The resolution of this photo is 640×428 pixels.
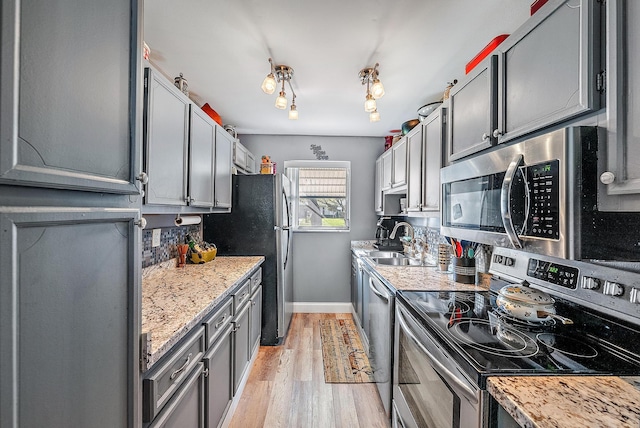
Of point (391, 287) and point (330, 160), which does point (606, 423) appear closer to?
point (391, 287)

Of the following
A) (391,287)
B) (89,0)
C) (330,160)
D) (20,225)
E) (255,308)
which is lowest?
(255,308)

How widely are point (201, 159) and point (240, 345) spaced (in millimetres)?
1384

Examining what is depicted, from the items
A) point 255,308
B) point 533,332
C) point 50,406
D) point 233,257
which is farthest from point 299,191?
point 50,406

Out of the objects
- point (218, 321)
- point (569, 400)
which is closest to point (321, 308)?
point (218, 321)

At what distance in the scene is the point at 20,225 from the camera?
1.68ft

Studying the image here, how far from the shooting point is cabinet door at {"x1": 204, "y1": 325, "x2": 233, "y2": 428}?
1522mm

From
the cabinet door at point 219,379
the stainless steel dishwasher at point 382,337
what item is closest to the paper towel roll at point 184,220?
the cabinet door at point 219,379

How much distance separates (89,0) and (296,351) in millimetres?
2973

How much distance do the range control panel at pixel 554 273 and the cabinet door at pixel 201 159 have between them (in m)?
1.98

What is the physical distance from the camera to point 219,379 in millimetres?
1707

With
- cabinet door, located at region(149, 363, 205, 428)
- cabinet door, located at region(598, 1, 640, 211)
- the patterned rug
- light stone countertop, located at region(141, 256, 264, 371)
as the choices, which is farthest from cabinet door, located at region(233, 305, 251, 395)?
cabinet door, located at region(598, 1, 640, 211)

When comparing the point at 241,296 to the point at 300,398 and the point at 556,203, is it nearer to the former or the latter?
the point at 300,398

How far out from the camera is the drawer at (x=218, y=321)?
1.51 meters

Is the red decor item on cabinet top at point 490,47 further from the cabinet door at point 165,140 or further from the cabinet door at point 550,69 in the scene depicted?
the cabinet door at point 165,140
